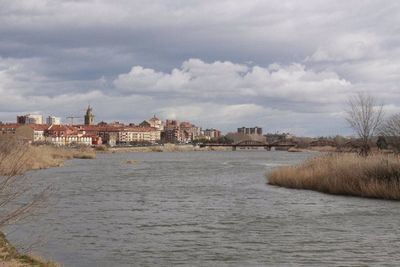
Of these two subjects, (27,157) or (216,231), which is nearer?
(27,157)

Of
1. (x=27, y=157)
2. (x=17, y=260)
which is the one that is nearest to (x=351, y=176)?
(x=27, y=157)

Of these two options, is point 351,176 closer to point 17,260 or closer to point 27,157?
point 27,157

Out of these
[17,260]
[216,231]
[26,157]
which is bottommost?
[216,231]

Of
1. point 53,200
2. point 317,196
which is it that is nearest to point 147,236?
point 53,200

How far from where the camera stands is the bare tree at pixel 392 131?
48188 mm

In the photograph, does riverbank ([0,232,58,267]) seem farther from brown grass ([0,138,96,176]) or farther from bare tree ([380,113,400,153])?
bare tree ([380,113,400,153])

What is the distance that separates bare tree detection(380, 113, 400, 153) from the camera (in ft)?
158

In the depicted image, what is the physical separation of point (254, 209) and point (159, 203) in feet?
18.9

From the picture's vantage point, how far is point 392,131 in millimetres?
52438

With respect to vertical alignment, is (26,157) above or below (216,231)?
above

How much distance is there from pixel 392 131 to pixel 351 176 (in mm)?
20582

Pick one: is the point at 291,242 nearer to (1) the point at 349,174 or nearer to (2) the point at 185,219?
(2) the point at 185,219

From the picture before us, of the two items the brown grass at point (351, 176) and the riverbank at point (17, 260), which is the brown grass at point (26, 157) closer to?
the riverbank at point (17, 260)

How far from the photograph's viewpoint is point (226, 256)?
650 inches
